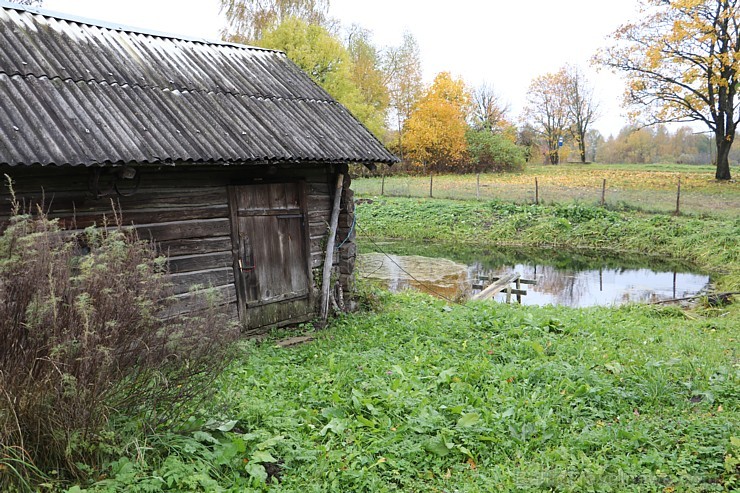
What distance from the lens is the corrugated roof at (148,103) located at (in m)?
6.23

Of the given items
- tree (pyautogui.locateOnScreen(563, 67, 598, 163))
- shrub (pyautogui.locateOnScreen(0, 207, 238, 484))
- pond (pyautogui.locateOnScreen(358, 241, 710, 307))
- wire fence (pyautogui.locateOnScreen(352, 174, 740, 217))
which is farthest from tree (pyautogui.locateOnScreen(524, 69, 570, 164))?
shrub (pyautogui.locateOnScreen(0, 207, 238, 484))

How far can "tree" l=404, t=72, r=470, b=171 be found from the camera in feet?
136

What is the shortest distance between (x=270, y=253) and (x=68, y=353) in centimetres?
514

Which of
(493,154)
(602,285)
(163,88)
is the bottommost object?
(602,285)

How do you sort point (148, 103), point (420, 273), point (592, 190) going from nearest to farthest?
point (148, 103)
point (420, 273)
point (592, 190)

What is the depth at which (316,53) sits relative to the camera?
28500 mm

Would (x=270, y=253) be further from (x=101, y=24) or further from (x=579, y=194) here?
(x=579, y=194)

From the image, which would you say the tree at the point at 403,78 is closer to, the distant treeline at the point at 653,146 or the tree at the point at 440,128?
the tree at the point at 440,128

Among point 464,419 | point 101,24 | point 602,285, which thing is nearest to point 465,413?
point 464,419

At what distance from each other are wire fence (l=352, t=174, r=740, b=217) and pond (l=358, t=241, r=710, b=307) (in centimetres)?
452

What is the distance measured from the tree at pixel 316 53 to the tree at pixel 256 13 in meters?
3.36

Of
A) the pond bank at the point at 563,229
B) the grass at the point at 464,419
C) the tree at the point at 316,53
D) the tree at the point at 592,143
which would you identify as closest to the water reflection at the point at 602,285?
the pond bank at the point at 563,229

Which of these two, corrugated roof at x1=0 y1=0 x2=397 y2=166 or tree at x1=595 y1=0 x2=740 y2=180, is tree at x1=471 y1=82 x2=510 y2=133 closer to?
tree at x1=595 y1=0 x2=740 y2=180

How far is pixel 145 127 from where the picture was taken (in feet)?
22.7
